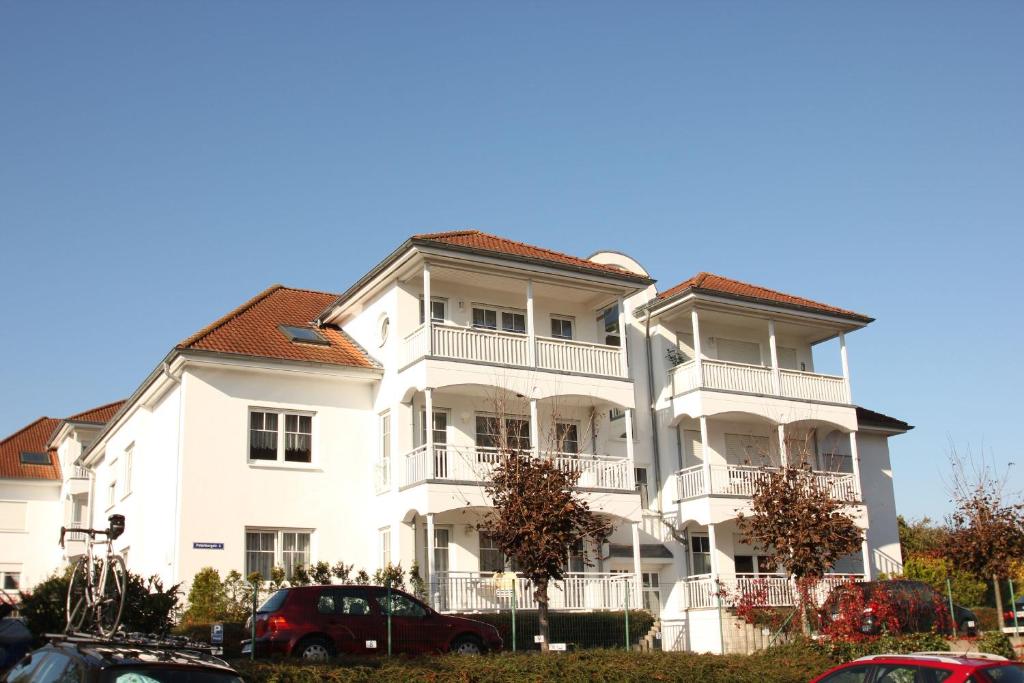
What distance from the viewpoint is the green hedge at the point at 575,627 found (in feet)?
75.8

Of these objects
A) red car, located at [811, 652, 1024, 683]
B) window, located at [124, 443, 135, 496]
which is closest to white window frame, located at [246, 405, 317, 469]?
window, located at [124, 443, 135, 496]

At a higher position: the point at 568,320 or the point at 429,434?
the point at 568,320

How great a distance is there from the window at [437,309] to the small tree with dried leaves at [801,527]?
977 centimetres

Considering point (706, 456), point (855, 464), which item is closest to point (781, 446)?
point (706, 456)

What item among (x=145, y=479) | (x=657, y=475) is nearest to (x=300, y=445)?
(x=145, y=479)

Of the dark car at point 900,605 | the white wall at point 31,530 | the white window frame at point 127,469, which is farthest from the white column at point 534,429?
the white wall at point 31,530

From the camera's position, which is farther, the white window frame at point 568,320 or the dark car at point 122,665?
the white window frame at point 568,320

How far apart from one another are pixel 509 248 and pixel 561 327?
10.5ft

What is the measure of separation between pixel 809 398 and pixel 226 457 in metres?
16.9

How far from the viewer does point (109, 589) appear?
1283cm

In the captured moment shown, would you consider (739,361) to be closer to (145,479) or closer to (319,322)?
(319,322)

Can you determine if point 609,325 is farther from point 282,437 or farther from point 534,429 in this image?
point 282,437

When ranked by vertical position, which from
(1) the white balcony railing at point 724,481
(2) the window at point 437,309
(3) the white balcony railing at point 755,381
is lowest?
(1) the white balcony railing at point 724,481

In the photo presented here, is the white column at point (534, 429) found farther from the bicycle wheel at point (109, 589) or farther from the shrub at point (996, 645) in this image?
the bicycle wheel at point (109, 589)
